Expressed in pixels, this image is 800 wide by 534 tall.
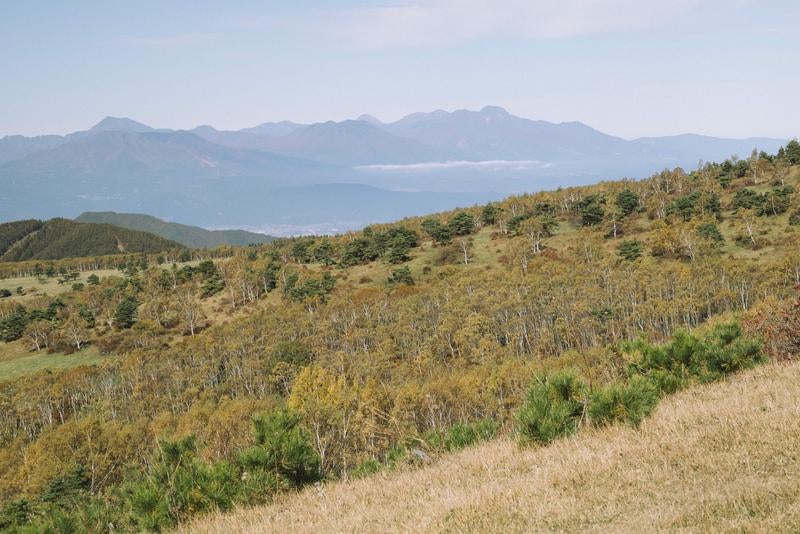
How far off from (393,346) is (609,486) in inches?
4392

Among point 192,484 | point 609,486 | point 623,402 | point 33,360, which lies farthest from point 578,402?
point 33,360

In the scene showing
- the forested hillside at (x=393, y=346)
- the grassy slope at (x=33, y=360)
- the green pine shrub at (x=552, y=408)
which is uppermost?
the green pine shrub at (x=552, y=408)

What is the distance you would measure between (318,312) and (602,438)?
459ft

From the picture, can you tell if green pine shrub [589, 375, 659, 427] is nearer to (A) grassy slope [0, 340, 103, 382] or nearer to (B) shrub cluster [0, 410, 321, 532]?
(B) shrub cluster [0, 410, 321, 532]

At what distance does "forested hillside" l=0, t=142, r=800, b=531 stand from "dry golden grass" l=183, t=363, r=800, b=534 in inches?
39.9

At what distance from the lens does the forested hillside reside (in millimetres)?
12086

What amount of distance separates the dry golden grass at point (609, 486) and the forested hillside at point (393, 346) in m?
1.01

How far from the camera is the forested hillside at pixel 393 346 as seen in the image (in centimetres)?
1209

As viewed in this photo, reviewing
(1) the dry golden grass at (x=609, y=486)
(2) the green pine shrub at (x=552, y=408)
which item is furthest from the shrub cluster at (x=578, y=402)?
(1) the dry golden grass at (x=609, y=486)

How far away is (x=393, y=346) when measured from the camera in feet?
391

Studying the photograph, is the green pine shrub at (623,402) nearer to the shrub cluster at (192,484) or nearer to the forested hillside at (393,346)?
the forested hillside at (393,346)

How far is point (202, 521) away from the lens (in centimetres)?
1012

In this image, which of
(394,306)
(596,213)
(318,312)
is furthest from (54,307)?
(596,213)

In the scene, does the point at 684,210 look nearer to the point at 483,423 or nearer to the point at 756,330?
the point at 756,330
